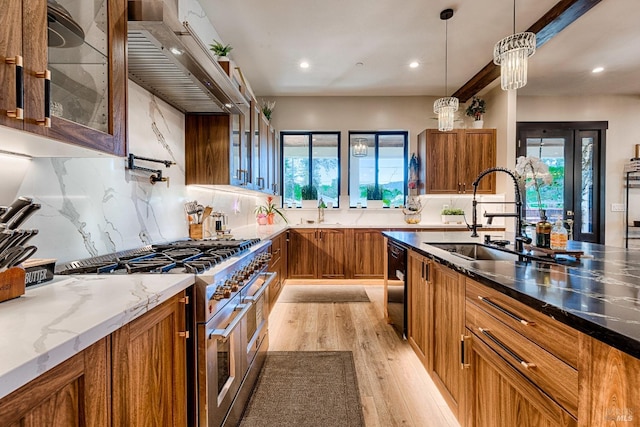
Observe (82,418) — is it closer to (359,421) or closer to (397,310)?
(359,421)

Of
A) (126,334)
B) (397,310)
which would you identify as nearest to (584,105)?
(397,310)

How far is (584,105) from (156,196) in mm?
6345

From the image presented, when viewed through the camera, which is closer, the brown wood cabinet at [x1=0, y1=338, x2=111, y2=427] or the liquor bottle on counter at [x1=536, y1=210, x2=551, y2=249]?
the brown wood cabinet at [x1=0, y1=338, x2=111, y2=427]

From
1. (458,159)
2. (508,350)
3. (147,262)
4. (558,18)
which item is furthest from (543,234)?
(458,159)

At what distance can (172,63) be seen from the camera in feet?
5.37

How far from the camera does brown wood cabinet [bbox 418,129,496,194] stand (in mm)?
4793

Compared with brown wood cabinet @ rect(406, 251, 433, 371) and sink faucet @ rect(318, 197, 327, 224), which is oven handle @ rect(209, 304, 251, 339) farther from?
sink faucet @ rect(318, 197, 327, 224)

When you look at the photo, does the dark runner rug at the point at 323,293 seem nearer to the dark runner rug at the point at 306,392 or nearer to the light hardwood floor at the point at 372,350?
the light hardwood floor at the point at 372,350

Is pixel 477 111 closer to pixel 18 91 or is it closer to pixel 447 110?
pixel 447 110

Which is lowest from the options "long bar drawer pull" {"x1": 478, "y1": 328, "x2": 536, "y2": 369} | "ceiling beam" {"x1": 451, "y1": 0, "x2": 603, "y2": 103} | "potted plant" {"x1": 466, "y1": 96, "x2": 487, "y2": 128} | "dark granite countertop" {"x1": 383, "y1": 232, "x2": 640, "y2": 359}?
"long bar drawer pull" {"x1": 478, "y1": 328, "x2": 536, "y2": 369}

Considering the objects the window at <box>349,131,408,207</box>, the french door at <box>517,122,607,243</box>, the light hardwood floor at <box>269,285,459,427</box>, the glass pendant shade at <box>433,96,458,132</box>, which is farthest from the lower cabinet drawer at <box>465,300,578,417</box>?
the french door at <box>517,122,607,243</box>

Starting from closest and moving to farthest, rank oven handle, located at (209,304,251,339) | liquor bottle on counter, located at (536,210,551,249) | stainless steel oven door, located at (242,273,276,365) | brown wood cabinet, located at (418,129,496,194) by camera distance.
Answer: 1. oven handle, located at (209,304,251,339)
2. liquor bottle on counter, located at (536,210,551,249)
3. stainless steel oven door, located at (242,273,276,365)
4. brown wood cabinet, located at (418,129,496,194)

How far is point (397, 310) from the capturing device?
2812mm

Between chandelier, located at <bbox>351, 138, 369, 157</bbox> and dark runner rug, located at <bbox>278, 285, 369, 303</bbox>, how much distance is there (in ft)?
7.30
